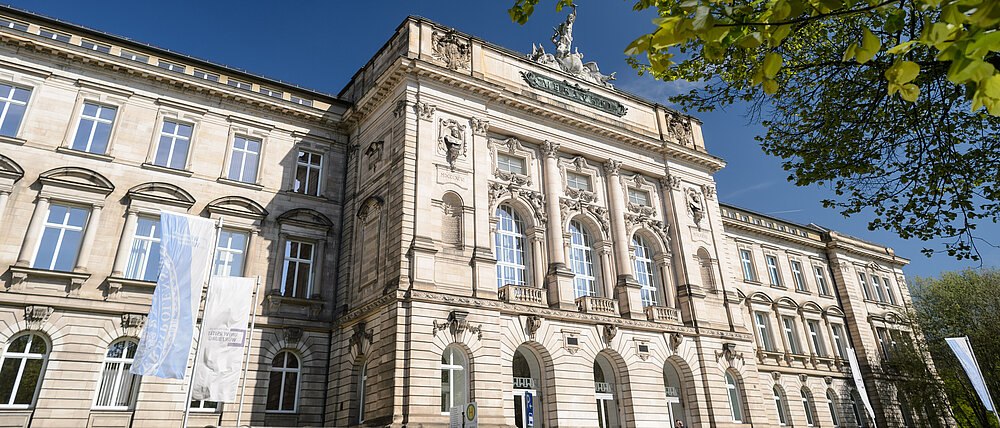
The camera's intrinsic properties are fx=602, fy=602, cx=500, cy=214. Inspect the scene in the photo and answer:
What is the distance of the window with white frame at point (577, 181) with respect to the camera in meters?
28.8

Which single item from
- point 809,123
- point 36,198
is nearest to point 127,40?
point 36,198

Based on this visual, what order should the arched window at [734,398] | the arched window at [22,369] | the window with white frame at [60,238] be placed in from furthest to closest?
the arched window at [734,398] → the window with white frame at [60,238] → the arched window at [22,369]

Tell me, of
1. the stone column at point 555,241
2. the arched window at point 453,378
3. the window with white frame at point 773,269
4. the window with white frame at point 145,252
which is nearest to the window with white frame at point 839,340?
the window with white frame at point 773,269

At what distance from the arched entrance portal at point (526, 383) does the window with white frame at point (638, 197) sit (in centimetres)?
1053

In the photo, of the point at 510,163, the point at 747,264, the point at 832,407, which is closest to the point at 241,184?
the point at 510,163

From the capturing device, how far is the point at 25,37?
22359 millimetres

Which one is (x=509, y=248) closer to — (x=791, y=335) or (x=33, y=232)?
(x=33, y=232)

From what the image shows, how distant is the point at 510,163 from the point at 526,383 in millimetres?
9686

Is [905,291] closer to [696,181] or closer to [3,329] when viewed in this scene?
[696,181]

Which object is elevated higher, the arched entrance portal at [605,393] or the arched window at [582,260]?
the arched window at [582,260]

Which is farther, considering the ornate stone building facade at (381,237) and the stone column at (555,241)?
the stone column at (555,241)

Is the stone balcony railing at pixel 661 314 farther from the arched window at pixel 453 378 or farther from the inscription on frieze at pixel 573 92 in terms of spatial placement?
the inscription on frieze at pixel 573 92

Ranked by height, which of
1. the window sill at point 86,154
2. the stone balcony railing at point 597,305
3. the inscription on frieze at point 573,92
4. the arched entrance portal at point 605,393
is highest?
the inscription on frieze at point 573,92

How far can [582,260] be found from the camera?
27.6 meters
